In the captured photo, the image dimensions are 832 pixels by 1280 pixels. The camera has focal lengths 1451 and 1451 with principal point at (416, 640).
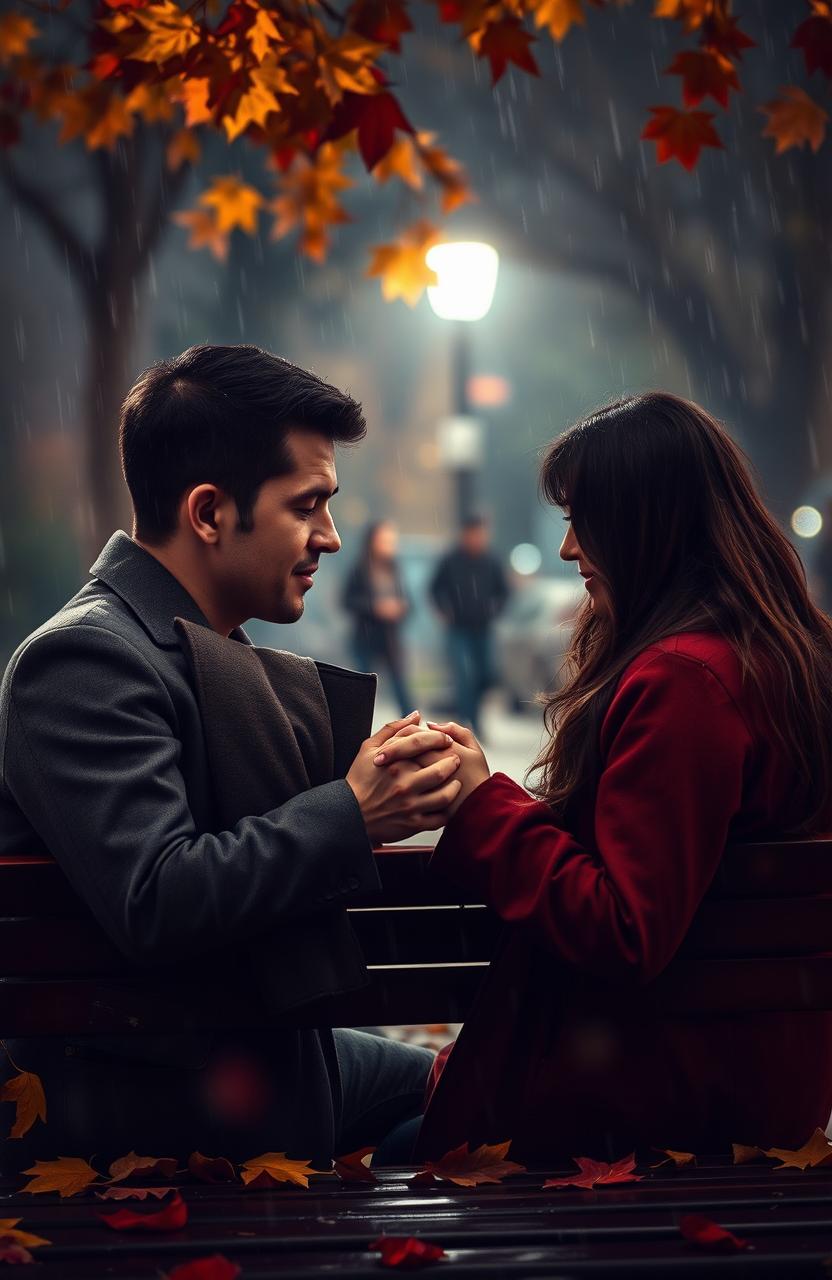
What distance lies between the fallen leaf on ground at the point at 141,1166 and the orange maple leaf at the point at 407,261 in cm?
541

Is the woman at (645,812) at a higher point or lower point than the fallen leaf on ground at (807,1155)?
higher

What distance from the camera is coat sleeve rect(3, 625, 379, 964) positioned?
222cm

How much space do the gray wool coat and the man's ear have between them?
14 centimetres

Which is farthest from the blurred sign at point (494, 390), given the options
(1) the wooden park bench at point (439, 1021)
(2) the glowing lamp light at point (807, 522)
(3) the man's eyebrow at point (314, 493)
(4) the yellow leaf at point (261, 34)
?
(1) the wooden park bench at point (439, 1021)

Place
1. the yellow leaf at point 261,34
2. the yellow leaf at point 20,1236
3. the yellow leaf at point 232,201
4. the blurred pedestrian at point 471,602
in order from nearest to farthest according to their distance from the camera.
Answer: the yellow leaf at point 20,1236, the yellow leaf at point 261,34, the yellow leaf at point 232,201, the blurred pedestrian at point 471,602

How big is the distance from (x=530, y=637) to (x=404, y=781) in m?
16.5

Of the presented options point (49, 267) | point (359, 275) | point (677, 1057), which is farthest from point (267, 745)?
point (49, 267)

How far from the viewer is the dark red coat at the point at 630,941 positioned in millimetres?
2264

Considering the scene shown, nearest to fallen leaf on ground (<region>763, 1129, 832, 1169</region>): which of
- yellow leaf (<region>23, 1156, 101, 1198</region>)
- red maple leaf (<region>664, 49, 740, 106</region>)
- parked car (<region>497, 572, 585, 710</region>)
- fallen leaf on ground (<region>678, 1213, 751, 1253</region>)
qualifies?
fallen leaf on ground (<region>678, 1213, 751, 1253</region>)

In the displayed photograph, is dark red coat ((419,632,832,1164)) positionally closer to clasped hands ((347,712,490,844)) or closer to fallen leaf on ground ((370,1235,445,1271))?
clasped hands ((347,712,490,844))

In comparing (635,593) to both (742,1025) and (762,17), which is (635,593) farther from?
(762,17)

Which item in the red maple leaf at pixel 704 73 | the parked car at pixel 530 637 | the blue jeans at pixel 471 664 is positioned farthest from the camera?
the parked car at pixel 530 637

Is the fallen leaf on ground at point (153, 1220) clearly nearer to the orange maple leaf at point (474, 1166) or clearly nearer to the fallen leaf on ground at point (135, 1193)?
the fallen leaf on ground at point (135, 1193)

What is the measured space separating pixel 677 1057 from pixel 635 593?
80 centimetres
